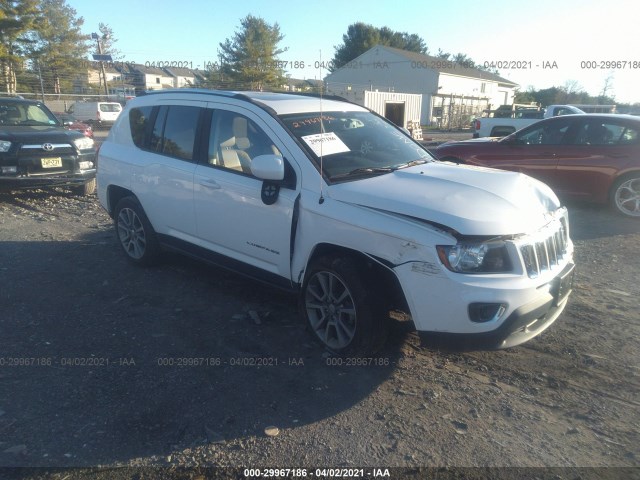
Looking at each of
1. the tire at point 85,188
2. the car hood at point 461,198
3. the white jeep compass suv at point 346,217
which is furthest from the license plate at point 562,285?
the tire at point 85,188

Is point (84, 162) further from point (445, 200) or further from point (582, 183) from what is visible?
point (582, 183)

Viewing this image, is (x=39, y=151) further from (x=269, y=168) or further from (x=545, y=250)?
(x=545, y=250)

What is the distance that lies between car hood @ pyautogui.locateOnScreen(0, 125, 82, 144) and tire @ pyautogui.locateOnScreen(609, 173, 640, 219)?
937 cm

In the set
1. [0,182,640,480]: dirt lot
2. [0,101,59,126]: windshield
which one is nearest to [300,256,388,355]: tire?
[0,182,640,480]: dirt lot

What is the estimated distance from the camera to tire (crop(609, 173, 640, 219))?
7.77 metres

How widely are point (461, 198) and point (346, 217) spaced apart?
784 millimetres

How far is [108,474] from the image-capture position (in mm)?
2650

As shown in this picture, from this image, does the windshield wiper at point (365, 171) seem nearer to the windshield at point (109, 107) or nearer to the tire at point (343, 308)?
the tire at point (343, 308)

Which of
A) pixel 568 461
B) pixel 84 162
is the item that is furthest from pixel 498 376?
pixel 84 162

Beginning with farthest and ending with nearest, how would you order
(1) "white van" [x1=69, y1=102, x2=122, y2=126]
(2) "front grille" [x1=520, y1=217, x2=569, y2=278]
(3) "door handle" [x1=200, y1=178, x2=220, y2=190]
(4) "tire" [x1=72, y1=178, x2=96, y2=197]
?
(1) "white van" [x1=69, y1=102, x2=122, y2=126]
(4) "tire" [x1=72, y1=178, x2=96, y2=197]
(3) "door handle" [x1=200, y1=178, x2=220, y2=190]
(2) "front grille" [x1=520, y1=217, x2=569, y2=278]

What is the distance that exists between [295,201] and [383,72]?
51.5 m

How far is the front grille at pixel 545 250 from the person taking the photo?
3191 millimetres

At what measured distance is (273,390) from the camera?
11.2 feet

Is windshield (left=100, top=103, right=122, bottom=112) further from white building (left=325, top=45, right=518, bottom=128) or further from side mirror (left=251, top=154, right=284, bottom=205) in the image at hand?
side mirror (left=251, top=154, right=284, bottom=205)
